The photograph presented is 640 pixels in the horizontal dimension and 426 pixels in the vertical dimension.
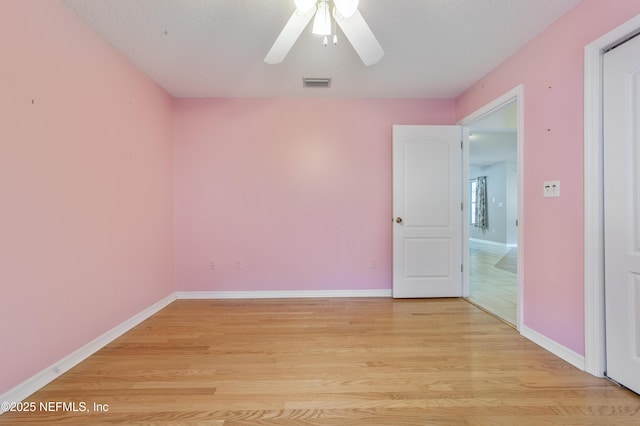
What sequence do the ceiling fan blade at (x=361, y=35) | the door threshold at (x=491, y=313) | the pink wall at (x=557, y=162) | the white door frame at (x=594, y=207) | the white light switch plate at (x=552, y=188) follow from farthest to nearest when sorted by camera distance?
the door threshold at (x=491, y=313) < the white light switch plate at (x=552, y=188) < the pink wall at (x=557, y=162) < the white door frame at (x=594, y=207) < the ceiling fan blade at (x=361, y=35)

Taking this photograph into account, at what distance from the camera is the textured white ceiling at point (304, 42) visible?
72.1 inches

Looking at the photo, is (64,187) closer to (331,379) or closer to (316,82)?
(331,379)

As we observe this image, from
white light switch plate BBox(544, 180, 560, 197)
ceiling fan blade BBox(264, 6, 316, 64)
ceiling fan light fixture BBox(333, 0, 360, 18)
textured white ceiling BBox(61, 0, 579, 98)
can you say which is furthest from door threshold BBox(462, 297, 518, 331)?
ceiling fan blade BBox(264, 6, 316, 64)

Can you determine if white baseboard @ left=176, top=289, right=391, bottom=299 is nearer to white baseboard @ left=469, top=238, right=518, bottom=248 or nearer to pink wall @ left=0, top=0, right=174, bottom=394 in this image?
pink wall @ left=0, top=0, right=174, bottom=394

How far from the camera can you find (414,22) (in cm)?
197

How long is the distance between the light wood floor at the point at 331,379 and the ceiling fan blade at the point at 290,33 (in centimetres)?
212

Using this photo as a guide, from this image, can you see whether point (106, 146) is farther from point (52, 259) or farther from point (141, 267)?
point (141, 267)

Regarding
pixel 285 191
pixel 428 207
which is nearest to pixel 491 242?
pixel 428 207

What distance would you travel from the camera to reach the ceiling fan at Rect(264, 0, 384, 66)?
4.62ft

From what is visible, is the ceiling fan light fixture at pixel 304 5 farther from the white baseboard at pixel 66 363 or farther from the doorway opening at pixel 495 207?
the white baseboard at pixel 66 363

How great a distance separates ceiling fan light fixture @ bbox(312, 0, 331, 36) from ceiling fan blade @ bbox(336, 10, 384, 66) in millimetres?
111

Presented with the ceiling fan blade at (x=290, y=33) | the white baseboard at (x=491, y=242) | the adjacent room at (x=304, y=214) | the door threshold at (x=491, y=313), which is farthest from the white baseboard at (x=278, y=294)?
the white baseboard at (x=491, y=242)

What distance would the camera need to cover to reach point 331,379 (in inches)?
67.2

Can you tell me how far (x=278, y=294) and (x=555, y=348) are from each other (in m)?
2.63
